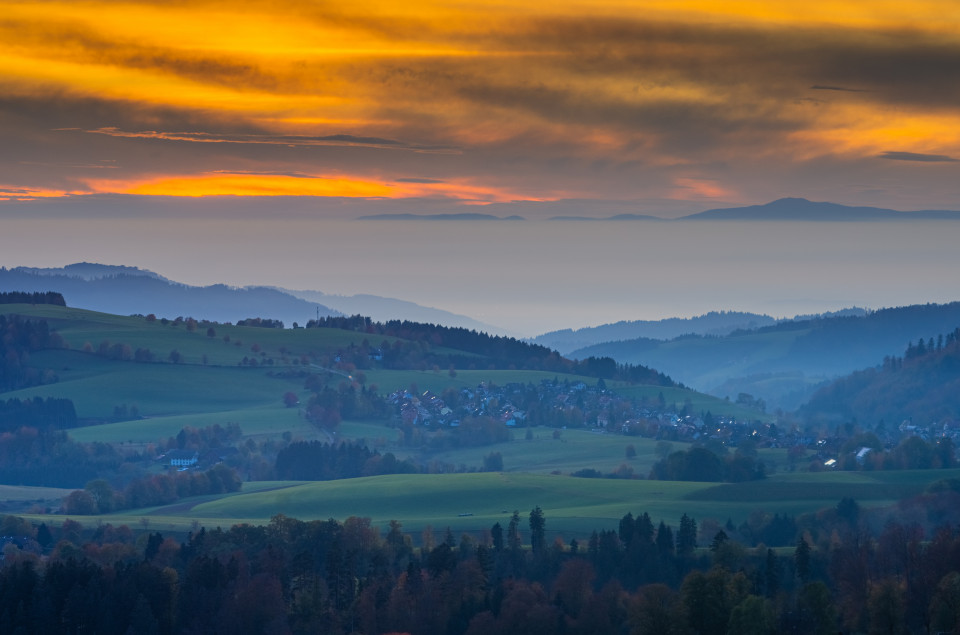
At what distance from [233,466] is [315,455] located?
13176 millimetres

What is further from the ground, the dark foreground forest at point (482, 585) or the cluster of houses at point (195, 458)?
the cluster of houses at point (195, 458)

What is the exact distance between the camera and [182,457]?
7697 inches

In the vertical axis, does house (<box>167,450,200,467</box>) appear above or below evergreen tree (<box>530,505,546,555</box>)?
above

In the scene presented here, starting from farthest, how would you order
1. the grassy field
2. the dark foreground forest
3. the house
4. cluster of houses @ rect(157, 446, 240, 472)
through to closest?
the house → cluster of houses @ rect(157, 446, 240, 472) → the grassy field → the dark foreground forest

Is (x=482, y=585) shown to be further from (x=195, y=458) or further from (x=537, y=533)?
(x=195, y=458)

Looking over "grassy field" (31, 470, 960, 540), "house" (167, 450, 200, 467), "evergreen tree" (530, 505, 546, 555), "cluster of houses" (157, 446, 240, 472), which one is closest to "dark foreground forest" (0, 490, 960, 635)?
"evergreen tree" (530, 505, 546, 555)

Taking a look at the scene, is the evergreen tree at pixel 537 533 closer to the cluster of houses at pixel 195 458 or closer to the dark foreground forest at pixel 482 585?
the dark foreground forest at pixel 482 585

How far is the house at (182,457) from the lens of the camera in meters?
192

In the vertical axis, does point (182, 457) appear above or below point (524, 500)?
above

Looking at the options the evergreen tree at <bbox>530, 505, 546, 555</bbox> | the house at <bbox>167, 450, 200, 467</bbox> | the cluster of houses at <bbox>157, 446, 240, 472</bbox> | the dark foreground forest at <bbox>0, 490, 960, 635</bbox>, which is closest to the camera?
the dark foreground forest at <bbox>0, 490, 960, 635</bbox>

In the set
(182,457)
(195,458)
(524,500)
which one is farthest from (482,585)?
(182,457)

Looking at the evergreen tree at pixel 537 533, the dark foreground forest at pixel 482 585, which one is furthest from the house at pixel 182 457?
the evergreen tree at pixel 537 533

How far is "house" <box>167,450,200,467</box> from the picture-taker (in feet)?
632

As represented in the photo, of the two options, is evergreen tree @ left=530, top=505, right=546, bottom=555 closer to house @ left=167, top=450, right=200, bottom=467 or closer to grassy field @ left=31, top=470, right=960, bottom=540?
grassy field @ left=31, top=470, right=960, bottom=540
